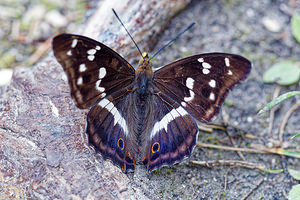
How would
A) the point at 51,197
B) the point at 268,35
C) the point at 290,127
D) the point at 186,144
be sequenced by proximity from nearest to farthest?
the point at 51,197
the point at 186,144
the point at 290,127
the point at 268,35

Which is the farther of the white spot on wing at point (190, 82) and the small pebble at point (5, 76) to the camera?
the small pebble at point (5, 76)

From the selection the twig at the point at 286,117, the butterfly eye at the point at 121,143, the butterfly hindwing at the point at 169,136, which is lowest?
the twig at the point at 286,117

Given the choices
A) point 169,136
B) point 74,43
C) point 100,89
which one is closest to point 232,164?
point 169,136

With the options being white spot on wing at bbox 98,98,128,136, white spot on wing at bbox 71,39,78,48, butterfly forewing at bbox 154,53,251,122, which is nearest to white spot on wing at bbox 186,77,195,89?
butterfly forewing at bbox 154,53,251,122

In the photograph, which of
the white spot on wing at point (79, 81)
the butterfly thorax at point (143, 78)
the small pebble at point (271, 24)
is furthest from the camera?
the small pebble at point (271, 24)

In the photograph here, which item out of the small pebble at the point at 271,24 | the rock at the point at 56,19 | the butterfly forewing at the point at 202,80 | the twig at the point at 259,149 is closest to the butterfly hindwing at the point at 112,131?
the butterfly forewing at the point at 202,80

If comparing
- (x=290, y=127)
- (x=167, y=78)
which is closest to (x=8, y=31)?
(x=167, y=78)

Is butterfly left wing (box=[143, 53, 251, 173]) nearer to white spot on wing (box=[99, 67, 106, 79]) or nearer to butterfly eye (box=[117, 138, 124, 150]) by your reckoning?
butterfly eye (box=[117, 138, 124, 150])

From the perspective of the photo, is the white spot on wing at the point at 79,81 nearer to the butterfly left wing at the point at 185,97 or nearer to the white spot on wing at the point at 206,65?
the butterfly left wing at the point at 185,97

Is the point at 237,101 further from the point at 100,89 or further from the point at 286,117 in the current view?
the point at 100,89

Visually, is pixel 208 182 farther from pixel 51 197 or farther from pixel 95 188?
pixel 51 197
